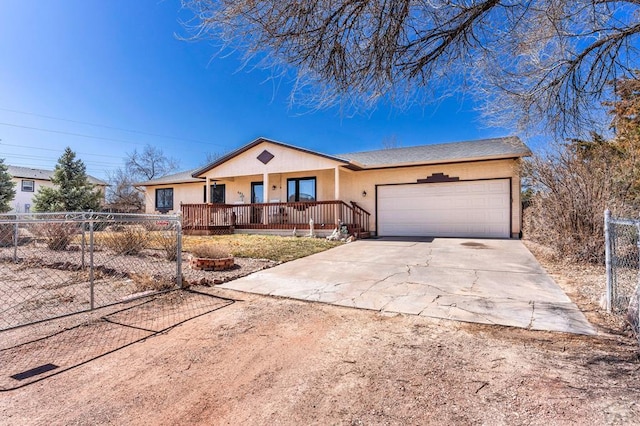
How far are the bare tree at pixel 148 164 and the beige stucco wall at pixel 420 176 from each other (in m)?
29.5

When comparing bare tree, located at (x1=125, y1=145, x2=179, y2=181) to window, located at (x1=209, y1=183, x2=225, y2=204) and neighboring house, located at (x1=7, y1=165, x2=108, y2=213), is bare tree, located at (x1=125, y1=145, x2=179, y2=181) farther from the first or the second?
window, located at (x1=209, y1=183, x2=225, y2=204)

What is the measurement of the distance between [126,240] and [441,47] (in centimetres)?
769

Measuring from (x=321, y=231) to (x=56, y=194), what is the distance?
1489 cm

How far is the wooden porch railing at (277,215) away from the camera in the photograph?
1292 centimetres

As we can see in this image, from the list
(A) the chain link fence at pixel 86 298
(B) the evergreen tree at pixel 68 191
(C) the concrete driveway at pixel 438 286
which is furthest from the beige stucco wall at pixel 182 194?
(C) the concrete driveway at pixel 438 286

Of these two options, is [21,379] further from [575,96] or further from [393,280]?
[575,96]

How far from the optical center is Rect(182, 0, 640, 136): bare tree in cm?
339

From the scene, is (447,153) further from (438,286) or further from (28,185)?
(28,185)

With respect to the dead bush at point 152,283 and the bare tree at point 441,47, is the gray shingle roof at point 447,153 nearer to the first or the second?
the bare tree at point 441,47

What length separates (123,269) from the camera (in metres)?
6.45

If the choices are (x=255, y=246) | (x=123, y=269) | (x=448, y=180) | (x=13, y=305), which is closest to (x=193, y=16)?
(x=13, y=305)

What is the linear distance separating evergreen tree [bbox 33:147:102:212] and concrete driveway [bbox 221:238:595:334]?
16183 mm

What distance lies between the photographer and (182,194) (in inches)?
739

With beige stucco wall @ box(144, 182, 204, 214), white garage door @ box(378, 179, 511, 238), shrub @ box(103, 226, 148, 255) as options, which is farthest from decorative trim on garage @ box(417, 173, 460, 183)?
beige stucco wall @ box(144, 182, 204, 214)
